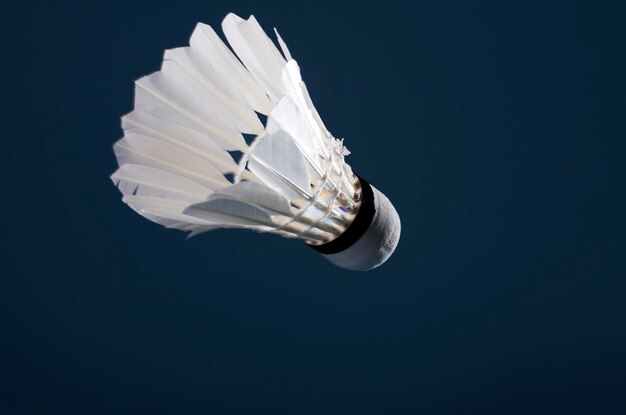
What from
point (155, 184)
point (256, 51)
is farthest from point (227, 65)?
point (155, 184)

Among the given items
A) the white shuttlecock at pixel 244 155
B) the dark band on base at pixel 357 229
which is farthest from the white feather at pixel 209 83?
the dark band on base at pixel 357 229

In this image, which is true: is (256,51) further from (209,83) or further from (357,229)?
(357,229)

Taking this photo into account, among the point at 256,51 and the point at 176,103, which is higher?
the point at 256,51

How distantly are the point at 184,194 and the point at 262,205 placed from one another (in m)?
0.16

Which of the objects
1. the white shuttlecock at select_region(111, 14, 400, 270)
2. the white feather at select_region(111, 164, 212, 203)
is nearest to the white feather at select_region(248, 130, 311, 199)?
the white shuttlecock at select_region(111, 14, 400, 270)

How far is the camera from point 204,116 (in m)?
0.78

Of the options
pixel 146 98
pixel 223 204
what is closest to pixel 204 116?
pixel 146 98

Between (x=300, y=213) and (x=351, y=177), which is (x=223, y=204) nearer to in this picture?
(x=300, y=213)

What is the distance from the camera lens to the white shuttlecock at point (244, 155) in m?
0.69

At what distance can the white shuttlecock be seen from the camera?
2.27 feet

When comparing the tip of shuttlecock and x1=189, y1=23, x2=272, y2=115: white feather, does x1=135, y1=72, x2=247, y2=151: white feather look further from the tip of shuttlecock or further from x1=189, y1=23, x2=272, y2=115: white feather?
the tip of shuttlecock

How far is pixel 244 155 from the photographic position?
764 mm

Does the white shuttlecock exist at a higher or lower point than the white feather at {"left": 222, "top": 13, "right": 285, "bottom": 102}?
lower

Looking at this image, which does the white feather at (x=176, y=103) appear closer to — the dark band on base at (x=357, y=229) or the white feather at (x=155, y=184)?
the white feather at (x=155, y=184)
